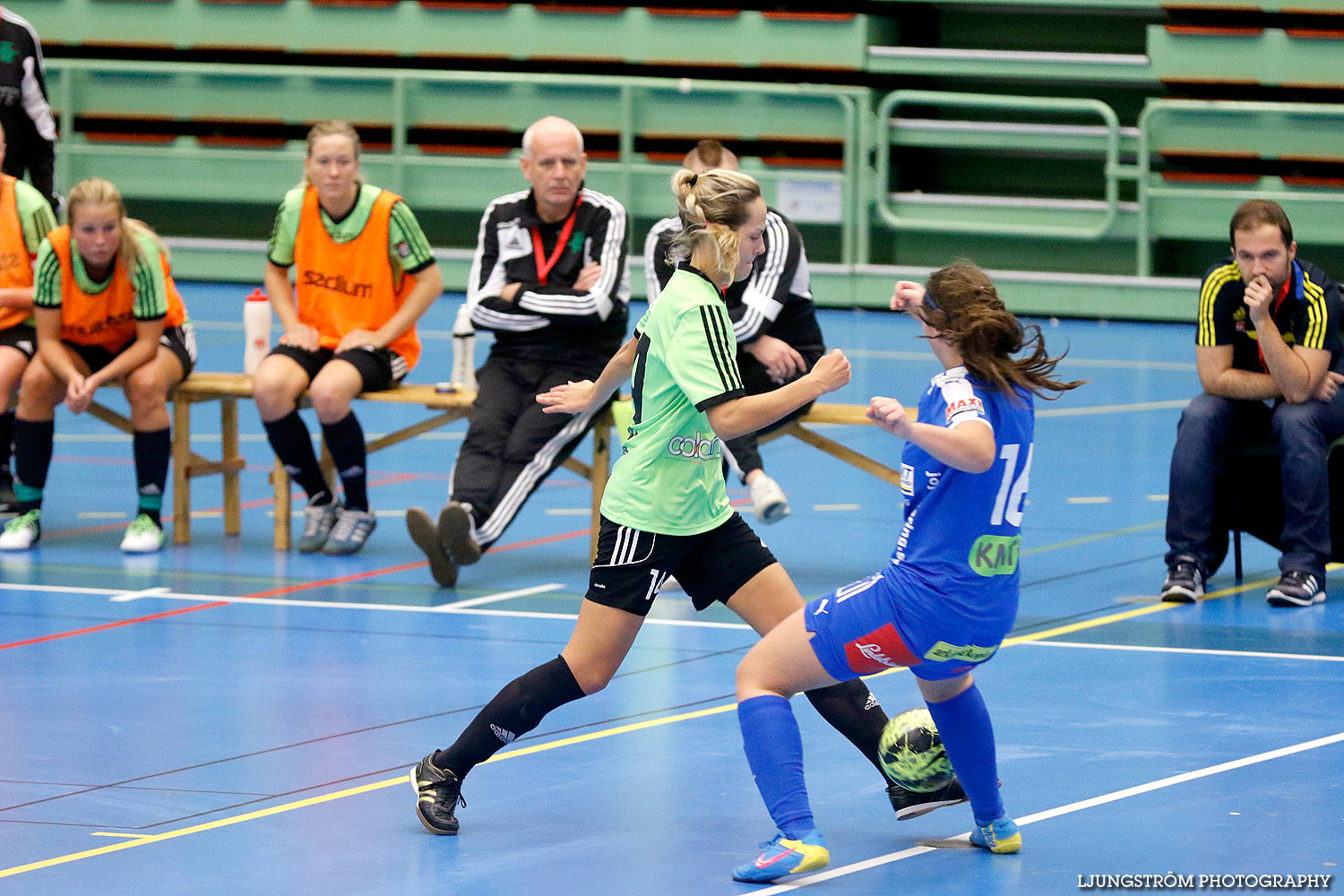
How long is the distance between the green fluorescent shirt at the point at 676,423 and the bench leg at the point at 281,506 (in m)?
3.76

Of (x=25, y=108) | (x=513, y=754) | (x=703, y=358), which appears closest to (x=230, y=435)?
(x=25, y=108)

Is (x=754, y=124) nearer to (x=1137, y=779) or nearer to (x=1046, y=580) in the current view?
(x=1046, y=580)

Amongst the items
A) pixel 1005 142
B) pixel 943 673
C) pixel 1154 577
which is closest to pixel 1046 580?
pixel 1154 577

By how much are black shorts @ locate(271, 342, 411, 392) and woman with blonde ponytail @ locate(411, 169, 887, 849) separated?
137 inches

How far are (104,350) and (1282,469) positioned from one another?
4.66 meters

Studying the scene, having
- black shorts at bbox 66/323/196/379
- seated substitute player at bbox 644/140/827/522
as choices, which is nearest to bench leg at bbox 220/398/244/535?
black shorts at bbox 66/323/196/379

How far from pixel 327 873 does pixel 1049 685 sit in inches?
100

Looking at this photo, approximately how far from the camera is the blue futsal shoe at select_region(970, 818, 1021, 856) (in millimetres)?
4246

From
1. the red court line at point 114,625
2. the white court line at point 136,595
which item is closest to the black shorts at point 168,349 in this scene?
the white court line at point 136,595

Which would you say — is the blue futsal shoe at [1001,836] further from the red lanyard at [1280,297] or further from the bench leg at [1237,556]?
the bench leg at [1237,556]

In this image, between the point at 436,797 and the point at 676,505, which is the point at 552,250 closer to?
the point at 676,505

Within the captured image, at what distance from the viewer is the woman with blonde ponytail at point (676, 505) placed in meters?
4.20

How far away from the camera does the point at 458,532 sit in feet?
23.2

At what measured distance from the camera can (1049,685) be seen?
5.83 meters
